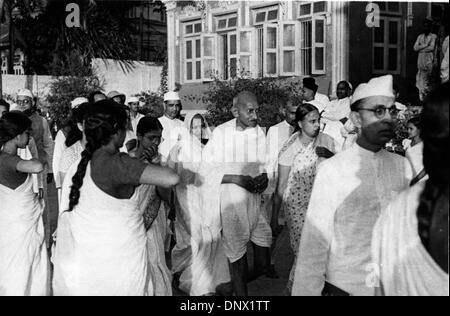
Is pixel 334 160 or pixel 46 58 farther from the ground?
pixel 46 58

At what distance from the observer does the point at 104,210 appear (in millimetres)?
3379

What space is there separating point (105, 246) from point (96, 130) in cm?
62

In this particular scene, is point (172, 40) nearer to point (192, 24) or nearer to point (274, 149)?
point (192, 24)

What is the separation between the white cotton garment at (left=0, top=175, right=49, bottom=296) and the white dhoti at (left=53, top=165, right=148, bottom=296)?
1.33 m

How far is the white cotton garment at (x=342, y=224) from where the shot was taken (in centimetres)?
290

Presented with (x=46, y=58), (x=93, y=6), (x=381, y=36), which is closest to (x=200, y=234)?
(x=381, y=36)

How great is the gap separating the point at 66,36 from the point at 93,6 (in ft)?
5.95

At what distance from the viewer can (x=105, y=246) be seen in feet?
11.2

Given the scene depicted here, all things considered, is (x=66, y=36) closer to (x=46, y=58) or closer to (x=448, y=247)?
(x=46, y=58)

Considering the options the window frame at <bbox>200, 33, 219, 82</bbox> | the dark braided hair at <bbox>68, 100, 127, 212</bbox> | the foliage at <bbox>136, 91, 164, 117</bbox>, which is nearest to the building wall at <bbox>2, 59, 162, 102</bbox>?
the foliage at <bbox>136, 91, 164, 117</bbox>

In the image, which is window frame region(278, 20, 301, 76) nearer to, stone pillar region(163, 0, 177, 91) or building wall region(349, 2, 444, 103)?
building wall region(349, 2, 444, 103)

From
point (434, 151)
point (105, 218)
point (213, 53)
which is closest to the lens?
point (434, 151)

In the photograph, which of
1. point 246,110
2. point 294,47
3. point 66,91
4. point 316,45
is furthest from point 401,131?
point 66,91

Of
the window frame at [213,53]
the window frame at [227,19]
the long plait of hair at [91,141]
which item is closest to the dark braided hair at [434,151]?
the long plait of hair at [91,141]
